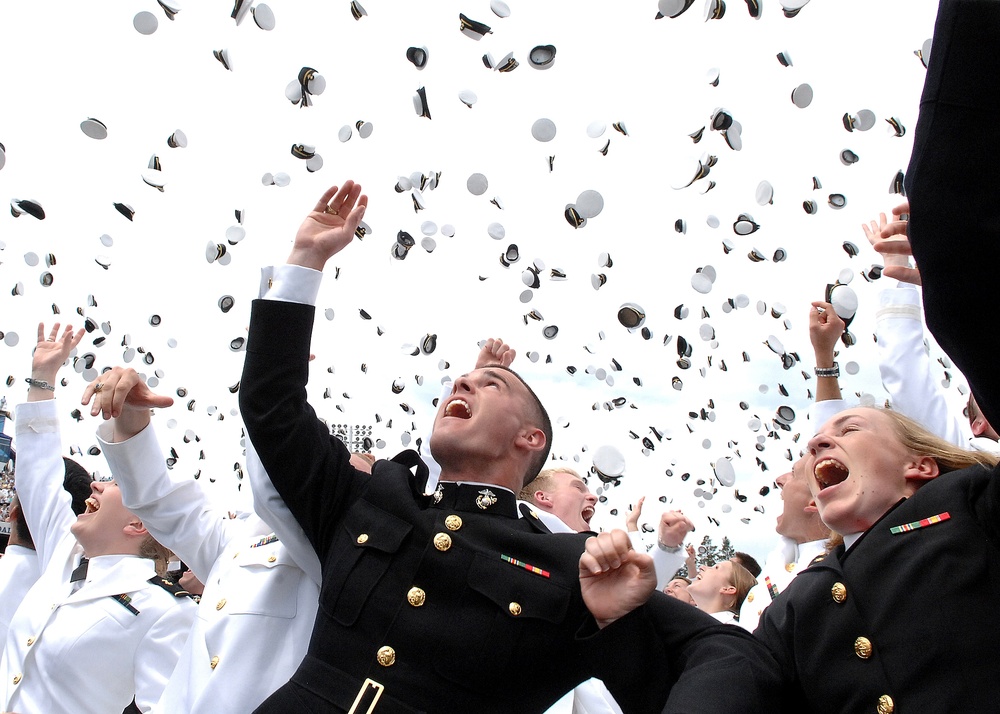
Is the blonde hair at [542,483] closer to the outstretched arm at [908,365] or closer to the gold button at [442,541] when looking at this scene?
the outstretched arm at [908,365]

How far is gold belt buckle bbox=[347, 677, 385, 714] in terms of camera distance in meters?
2.67

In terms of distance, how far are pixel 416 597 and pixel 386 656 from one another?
0.22 m

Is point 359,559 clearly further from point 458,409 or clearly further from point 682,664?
point 682,664

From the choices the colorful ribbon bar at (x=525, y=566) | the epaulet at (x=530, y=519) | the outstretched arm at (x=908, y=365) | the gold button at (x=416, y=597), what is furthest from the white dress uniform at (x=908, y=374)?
the gold button at (x=416, y=597)

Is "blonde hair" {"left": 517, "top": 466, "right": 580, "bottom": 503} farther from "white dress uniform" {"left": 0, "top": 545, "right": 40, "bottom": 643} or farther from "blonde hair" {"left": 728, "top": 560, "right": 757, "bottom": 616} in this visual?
"white dress uniform" {"left": 0, "top": 545, "right": 40, "bottom": 643}

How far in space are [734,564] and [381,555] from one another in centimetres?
673

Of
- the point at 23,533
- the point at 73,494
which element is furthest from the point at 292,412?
the point at 23,533

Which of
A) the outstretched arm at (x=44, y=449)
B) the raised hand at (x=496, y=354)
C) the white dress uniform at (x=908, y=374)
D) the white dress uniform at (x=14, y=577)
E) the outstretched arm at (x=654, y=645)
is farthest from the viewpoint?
the white dress uniform at (x=14, y=577)

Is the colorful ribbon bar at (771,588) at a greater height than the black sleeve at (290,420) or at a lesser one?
lesser

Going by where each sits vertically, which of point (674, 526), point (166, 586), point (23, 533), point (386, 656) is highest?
point (386, 656)

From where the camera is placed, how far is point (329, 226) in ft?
11.8

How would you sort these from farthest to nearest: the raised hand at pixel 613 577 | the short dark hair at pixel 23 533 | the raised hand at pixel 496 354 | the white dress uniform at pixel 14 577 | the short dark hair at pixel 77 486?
the short dark hair at pixel 77 486, the short dark hair at pixel 23 533, the white dress uniform at pixel 14 577, the raised hand at pixel 496 354, the raised hand at pixel 613 577

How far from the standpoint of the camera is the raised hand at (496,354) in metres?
4.86

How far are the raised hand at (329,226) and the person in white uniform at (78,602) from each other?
309 cm
